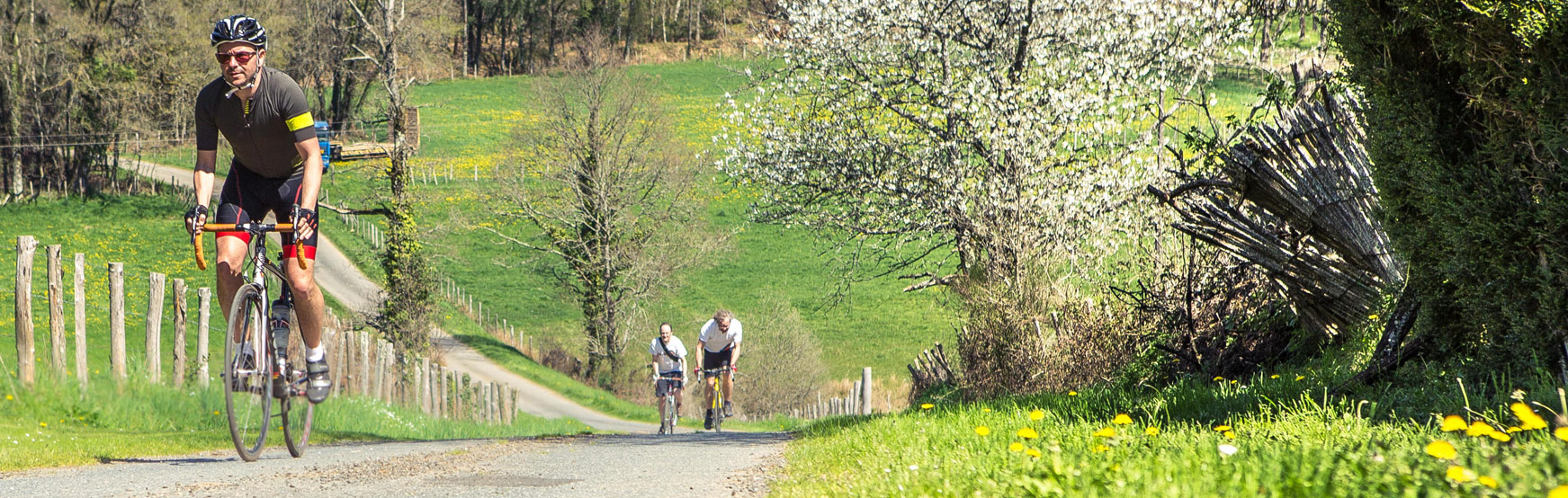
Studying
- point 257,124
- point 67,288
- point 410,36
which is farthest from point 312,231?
point 67,288

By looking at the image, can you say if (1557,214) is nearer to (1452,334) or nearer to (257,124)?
(1452,334)

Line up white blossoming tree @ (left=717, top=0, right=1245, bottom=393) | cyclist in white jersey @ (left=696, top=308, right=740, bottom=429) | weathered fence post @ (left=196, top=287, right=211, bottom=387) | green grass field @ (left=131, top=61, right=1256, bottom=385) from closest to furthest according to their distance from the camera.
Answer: weathered fence post @ (left=196, top=287, right=211, bottom=387), cyclist in white jersey @ (left=696, top=308, right=740, bottom=429), white blossoming tree @ (left=717, top=0, right=1245, bottom=393), green grass field @ (left=131, top=61, right=1256, bottom=385)

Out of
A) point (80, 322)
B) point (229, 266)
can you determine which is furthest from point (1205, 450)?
point (80, 322)

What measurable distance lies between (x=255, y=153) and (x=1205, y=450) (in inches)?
192

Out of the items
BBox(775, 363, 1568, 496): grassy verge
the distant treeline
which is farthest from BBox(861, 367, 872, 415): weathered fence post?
the distant treeline

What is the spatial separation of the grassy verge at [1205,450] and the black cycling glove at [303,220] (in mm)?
2681

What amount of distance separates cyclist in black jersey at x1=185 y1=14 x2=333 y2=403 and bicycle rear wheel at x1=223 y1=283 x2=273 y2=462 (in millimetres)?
128

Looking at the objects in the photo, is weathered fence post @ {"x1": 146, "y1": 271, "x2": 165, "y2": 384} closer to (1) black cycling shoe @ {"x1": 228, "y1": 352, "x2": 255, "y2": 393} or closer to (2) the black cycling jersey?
(1) black cycling shoe @ {"x1": 228, "y1": 352, "x2": 255, "y2": 393}

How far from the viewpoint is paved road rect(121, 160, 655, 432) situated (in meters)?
28.1

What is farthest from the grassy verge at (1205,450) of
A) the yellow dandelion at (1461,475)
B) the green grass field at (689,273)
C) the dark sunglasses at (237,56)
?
the green grass field at (689,273)

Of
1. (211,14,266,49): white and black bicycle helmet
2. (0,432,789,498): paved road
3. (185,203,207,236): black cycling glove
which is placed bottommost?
(0,432,789,498): paved road

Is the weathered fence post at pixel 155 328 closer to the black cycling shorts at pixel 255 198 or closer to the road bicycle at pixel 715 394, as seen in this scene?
the black cycling shorts at pixel 255 198

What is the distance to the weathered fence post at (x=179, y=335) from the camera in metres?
11.9

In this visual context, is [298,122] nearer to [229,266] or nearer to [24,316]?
[229,266]
